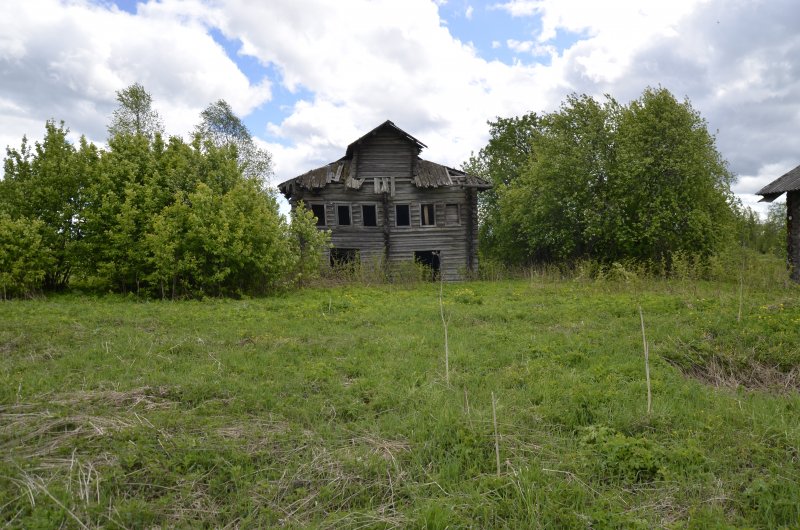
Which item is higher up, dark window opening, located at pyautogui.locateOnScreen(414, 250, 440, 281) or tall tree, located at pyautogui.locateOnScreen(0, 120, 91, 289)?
tall tree, located at pyautogui.locateOnScreen(0, 120, 91, 289)

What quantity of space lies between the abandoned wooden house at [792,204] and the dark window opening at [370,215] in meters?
16.1

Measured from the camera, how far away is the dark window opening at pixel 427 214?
2572 centimetres

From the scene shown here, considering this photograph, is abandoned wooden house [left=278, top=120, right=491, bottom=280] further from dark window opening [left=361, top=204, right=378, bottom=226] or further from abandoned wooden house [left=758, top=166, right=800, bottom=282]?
abandoned wooden house [left=758, top=166, right=800, bottom=282]

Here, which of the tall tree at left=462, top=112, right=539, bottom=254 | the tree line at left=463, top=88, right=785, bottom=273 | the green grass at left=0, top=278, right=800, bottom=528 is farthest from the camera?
the tall tree at left=462, top=112, right=539, bottom=254

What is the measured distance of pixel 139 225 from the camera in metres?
15.7

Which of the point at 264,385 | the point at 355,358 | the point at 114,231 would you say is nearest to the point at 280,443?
the point at 264,385

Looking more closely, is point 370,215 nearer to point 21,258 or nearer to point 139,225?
point 139,225

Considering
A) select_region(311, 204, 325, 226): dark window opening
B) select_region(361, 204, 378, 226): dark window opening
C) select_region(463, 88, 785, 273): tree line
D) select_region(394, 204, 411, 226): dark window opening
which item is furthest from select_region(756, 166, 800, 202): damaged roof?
select_region(311, 204, 325, 226): dark window opening

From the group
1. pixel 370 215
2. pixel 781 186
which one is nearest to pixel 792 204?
pixel 781 186

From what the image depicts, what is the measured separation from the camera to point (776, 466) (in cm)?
415

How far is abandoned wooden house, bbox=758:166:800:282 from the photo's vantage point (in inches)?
685

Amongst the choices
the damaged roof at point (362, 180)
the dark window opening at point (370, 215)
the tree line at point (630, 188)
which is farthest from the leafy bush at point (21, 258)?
the tree line at point (630, 188)

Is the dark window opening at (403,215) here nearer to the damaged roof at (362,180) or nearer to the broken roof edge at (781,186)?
the damaged roof at (362,180)

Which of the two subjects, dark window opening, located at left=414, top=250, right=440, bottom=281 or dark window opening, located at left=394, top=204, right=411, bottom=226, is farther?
dark window opening, located at left=414, top=250, right=440, bottom=281
